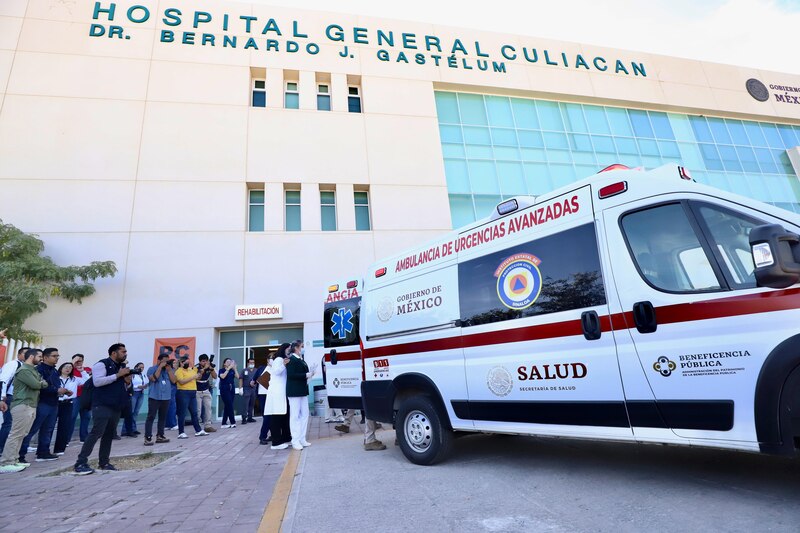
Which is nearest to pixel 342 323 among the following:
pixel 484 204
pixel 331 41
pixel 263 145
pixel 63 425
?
pixel 63 425

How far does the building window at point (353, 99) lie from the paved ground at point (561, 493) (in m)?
15.5

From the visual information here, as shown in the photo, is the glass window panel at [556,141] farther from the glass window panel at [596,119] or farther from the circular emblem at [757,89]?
the circular emblem at [757,89]

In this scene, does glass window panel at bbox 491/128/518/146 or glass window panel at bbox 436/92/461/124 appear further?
glass window panel at bbox 491/128/518/146

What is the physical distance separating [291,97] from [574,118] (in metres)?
13.5

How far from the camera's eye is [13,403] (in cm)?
643

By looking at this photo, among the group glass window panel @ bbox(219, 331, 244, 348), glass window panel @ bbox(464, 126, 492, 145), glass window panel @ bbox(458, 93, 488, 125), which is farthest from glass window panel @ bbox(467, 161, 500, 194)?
glass window panel @ bbox(219, 331, 244, 348)

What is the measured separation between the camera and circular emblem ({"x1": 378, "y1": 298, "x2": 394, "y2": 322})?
586 cm

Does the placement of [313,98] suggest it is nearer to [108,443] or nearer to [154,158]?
[154,158]

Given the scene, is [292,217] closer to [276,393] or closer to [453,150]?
[453,150]

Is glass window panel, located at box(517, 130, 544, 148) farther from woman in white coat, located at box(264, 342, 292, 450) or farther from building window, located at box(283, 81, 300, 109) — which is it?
woman in white coat, located at box(264, 342, 292, 450)

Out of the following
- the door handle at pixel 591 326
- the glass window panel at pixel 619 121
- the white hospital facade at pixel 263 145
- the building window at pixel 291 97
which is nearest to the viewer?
the door handle at pixel 591 326

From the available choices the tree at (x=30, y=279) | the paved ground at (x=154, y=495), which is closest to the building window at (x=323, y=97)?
the tree at (x=30, y=279)

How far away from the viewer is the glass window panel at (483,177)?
17.5 meters

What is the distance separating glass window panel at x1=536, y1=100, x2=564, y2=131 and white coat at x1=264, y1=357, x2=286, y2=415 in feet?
56.4
